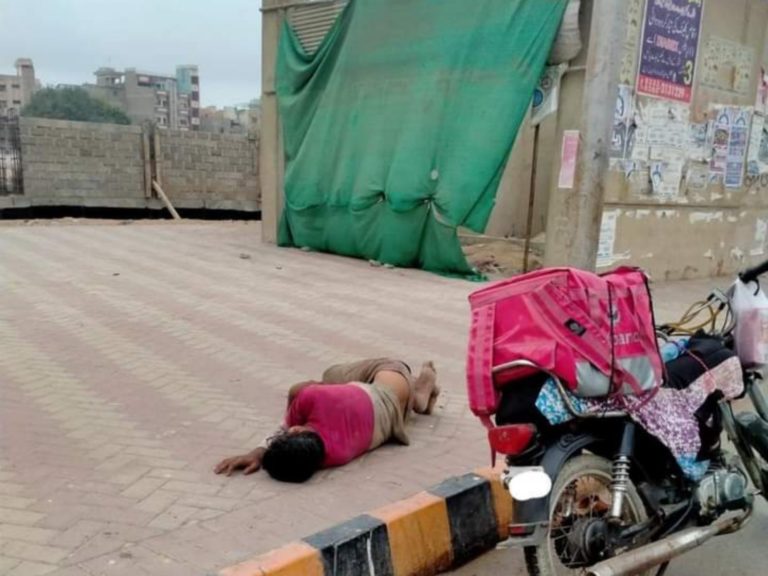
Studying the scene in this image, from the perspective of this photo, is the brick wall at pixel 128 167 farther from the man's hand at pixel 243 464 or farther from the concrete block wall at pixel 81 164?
the man's hand at pixel 243 464

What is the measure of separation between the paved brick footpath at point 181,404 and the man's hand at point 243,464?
0.05 metres

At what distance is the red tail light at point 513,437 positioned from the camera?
2.31m

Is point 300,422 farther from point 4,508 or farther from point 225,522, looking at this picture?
point 4,508

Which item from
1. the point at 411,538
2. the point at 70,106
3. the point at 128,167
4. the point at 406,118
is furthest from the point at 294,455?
the point at 70,106

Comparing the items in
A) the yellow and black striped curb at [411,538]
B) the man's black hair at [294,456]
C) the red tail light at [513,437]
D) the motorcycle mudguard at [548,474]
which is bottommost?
the yellow and black striped curb at [411,538]

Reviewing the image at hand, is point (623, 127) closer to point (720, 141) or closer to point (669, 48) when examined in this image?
point (669, 48)

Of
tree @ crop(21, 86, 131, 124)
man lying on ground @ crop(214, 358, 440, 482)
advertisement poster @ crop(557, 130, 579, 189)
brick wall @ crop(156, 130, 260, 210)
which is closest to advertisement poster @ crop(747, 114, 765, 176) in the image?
advertisement poster @ crop(557, 130, 579, 189)

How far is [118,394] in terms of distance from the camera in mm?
4234

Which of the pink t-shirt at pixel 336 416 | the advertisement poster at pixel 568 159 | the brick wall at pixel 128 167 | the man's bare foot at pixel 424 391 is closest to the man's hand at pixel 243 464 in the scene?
the pink t-shirt at pixel 336 416

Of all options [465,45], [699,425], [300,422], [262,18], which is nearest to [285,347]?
[300,422]

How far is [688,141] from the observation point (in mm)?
9281

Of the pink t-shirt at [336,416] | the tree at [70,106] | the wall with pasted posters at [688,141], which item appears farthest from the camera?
the tree at [70,106]

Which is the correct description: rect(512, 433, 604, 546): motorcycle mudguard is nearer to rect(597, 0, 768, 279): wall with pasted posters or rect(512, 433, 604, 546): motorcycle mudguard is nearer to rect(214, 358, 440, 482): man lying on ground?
rect(214, 358, 440, 482): man lying on ground

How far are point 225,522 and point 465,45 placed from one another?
7.45 m
